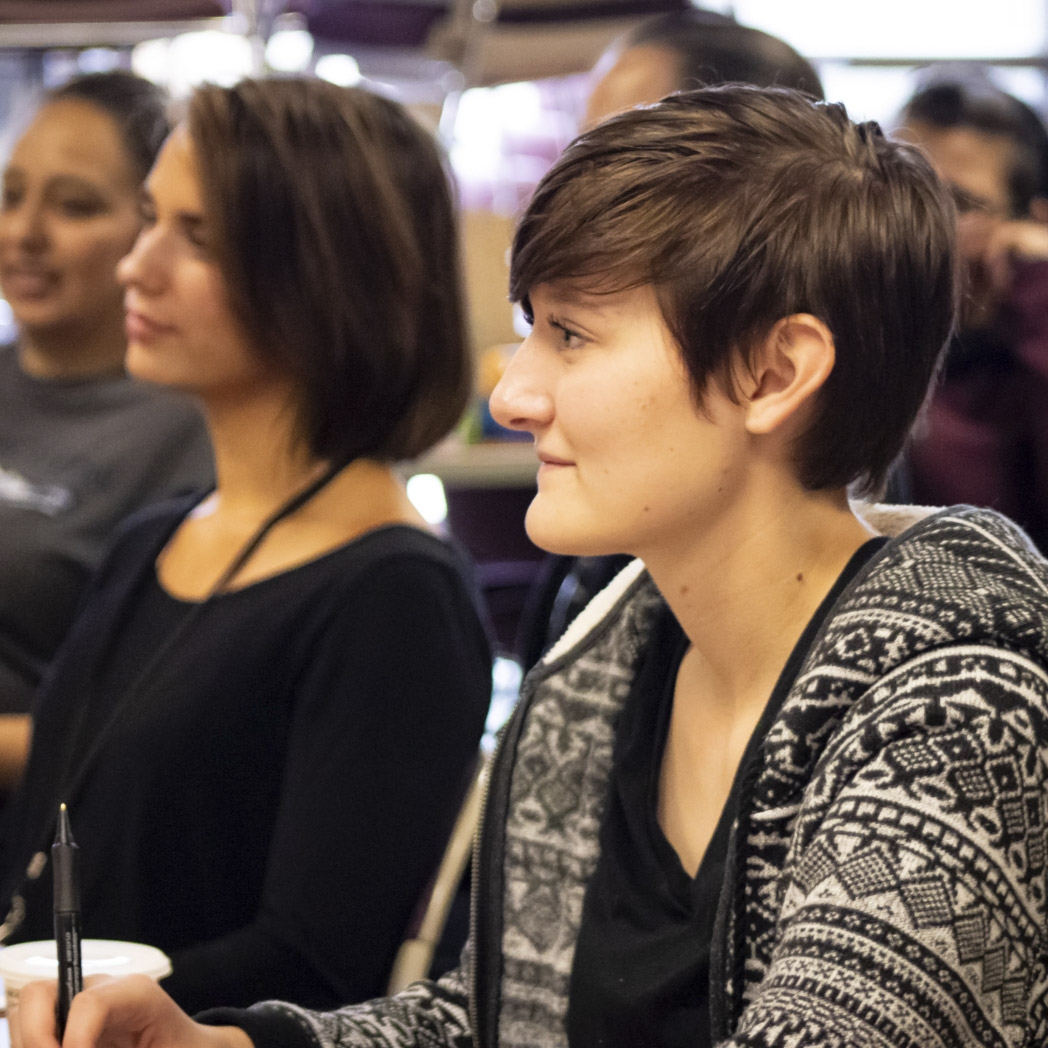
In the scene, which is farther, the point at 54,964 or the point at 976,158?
the point at 976,158

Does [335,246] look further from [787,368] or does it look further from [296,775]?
[787,368]

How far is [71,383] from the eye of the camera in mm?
1979

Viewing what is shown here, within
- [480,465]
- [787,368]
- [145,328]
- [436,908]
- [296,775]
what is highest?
[787,368]

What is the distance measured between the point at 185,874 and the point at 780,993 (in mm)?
721

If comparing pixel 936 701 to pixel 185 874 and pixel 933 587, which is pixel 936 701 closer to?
pixel 933 587

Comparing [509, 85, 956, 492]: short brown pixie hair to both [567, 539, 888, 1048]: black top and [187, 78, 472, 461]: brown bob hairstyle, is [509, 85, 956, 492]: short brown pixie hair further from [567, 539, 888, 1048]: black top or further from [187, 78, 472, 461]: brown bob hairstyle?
[187, 78, 472, 461]: brown bob hairstyle

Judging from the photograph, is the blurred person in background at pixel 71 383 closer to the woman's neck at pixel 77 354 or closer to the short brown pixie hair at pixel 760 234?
the woman's neck at pixel 77 354

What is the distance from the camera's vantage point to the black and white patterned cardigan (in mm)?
718

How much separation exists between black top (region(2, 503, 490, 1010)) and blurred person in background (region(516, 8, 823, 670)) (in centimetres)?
25

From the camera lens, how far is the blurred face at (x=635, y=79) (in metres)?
1.61

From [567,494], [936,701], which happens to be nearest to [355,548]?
[567,494]

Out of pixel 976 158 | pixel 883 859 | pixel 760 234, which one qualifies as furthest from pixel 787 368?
pixel 976 158

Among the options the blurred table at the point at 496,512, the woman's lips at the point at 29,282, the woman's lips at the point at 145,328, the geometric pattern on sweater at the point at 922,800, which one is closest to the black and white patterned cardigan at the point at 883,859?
the geometric pattern on sweater at the point at 922,800

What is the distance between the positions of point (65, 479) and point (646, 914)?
119 centimetres
